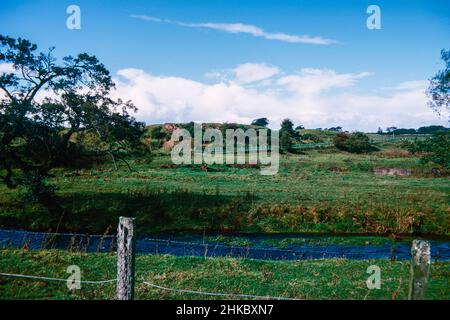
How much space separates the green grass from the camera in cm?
2625

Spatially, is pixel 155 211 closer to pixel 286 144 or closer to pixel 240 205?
pixel 240 205

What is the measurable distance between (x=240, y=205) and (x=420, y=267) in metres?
22.2

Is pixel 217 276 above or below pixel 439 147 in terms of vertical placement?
below

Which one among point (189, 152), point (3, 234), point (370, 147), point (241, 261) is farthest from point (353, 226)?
point (370, 147)

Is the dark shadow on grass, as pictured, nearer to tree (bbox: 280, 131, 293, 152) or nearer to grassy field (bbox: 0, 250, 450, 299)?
grassy field (bbox: 0, 250, 450, 299)

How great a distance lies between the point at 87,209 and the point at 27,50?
11.8 metres

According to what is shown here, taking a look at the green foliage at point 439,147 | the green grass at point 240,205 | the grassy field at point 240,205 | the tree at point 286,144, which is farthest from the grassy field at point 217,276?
the tree at point 286,144

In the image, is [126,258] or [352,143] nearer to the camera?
[126,258]

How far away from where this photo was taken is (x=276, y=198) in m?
31.2

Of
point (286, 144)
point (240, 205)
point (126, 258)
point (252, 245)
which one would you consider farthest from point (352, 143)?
point (126, 258)

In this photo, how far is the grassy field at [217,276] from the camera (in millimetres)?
10734

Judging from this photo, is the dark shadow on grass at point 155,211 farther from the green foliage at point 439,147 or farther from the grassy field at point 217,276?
the green foliage at point 439,147

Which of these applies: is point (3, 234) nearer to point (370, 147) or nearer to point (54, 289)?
point (54, 289)

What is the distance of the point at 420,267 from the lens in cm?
697
